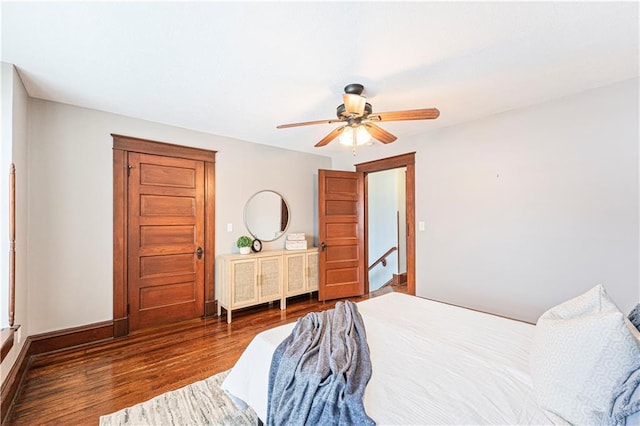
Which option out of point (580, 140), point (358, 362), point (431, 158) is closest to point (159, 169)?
point (358, 362)

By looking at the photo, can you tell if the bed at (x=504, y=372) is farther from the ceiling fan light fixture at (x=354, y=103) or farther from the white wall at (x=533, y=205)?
the ceiling fan light fixture at (x=354, y=103)

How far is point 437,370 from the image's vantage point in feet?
4.35

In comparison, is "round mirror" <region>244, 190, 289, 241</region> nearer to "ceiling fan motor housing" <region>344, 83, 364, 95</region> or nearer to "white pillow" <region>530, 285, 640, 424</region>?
"ceiling fan motor housing" <region>344, 83, 364, 95</region>

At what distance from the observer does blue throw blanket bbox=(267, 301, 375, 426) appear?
1097 mm

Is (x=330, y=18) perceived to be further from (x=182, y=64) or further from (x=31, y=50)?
(x=31, y=50)

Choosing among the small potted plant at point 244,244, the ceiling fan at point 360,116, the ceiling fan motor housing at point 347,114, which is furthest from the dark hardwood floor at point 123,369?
the ceiling fan motor housing at point 347,114

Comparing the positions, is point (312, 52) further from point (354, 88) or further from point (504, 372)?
point (504, 372)

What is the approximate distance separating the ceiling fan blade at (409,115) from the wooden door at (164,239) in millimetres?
2426

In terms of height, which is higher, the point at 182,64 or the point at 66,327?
the point at 182,64

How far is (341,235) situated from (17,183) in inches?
137

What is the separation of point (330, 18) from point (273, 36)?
1.21 ft

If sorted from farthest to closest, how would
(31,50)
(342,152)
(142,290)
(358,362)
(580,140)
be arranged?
1. (342,152)
2. (142,290)
3. (580,140)
4. (31,50)
5. (358,362)

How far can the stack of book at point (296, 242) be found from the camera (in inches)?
166

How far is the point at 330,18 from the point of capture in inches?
61.5
